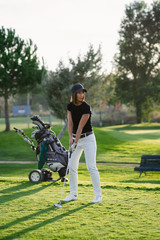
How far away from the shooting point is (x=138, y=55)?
49188 mm

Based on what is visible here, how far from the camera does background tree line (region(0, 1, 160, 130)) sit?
70.6ft

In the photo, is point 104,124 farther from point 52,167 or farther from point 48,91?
point 52,167

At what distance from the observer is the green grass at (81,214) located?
4.71 m

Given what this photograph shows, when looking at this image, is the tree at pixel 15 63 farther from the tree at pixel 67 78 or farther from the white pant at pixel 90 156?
the white pant at pixel 90 156

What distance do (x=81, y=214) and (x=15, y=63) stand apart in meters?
23.5

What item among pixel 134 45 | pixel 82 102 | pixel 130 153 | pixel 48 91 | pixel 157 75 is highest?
pixel 134 45

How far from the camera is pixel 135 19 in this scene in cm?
5003

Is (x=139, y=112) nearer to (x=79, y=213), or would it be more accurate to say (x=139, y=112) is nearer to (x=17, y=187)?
(x=17, y=187)

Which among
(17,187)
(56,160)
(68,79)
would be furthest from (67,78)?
(17,187)

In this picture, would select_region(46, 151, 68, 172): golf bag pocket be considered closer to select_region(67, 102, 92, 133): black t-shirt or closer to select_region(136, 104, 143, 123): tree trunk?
select_region(67, 102, 92, 133): black t-shirt

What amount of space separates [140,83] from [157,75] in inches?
107

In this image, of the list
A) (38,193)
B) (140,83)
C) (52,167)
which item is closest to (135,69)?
(140,83)

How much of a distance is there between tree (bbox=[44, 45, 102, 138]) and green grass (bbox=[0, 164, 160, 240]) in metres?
13.2

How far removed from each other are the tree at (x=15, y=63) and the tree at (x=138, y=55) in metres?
21.5
